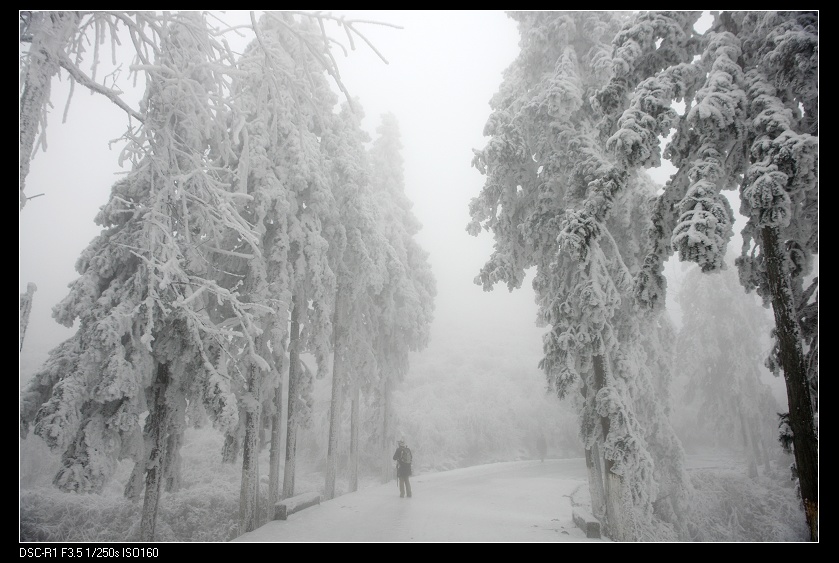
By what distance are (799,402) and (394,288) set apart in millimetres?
12588

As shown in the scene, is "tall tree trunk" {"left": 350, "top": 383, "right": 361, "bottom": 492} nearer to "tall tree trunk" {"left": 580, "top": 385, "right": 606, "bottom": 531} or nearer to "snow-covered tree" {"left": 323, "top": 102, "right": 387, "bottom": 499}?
"snow-covered tree" {"left": 323, "top": 102, "right": 387, "bottom": 499}

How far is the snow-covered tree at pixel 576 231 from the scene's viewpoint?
7652 mm

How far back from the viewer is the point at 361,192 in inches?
547

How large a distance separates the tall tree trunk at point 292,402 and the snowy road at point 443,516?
1.38 metres

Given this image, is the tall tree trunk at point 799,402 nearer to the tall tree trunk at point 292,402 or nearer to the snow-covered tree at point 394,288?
the tall tree trunk at point 292,402

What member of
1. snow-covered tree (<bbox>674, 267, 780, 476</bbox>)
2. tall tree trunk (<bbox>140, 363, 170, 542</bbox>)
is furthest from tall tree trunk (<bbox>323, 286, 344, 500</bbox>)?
snow-covered tree (<bbox>674, 267, 780, 476</bbox>)

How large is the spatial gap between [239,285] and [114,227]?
9.46ft

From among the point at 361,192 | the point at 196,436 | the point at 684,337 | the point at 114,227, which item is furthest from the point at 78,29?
the point at 684,337

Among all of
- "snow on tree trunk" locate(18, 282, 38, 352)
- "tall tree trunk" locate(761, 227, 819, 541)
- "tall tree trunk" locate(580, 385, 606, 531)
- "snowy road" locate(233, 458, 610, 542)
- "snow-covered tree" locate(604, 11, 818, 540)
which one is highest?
"snow-covered tree" locate(604, 11, 818, 540)

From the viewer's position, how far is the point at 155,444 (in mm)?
8383

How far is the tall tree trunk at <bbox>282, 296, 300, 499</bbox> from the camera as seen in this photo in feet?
37.6

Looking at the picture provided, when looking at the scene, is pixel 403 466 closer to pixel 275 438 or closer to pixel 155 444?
pixel 275 438

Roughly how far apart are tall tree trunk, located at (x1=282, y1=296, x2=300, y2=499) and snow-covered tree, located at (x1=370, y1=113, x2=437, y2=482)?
166 inches

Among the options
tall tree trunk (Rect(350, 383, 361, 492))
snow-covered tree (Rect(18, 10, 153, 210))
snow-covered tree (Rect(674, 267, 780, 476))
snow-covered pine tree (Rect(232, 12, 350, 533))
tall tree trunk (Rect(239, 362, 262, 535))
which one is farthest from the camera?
snow-covered tree (Rect(674, 267, 780, 476))
